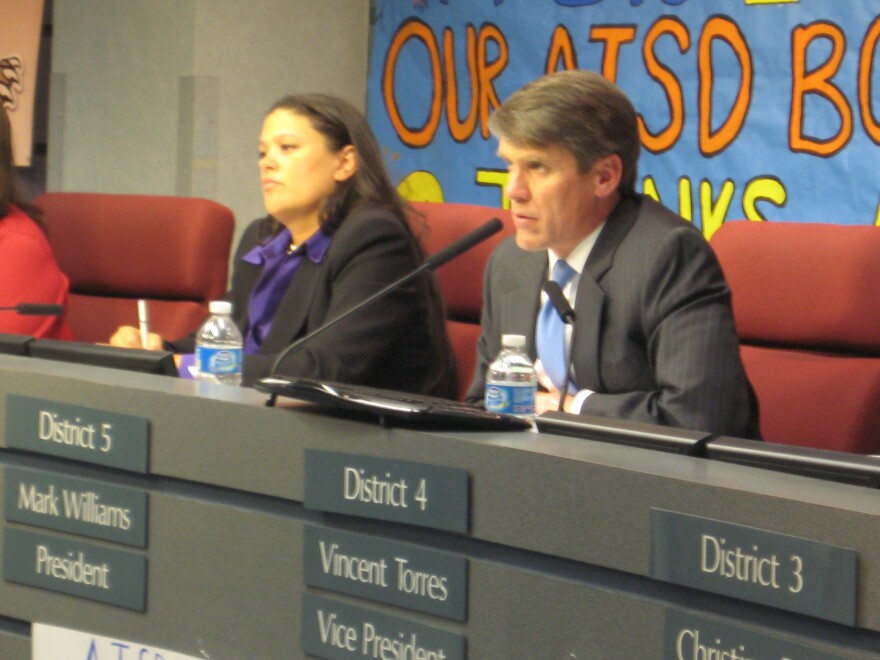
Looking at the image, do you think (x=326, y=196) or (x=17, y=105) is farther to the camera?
(x=17, y=105)

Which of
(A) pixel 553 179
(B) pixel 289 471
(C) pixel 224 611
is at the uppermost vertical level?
(A) pixel 553 179

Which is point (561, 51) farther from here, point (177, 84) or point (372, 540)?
point (372, 540)

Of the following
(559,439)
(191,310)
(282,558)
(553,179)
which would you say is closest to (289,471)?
(282,558)

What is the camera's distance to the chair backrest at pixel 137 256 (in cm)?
303

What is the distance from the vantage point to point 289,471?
3.86 ft

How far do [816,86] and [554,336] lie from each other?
1.43 meters

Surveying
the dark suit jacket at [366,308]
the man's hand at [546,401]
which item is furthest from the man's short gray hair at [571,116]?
the dark suit jacket at [366,308]

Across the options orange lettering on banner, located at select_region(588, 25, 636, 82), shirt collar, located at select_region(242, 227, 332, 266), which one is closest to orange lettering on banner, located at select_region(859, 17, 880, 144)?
orange lettering on banner, located at select_region(588, 25, 636, 82)

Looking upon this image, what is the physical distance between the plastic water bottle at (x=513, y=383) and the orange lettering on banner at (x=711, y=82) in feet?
5.08

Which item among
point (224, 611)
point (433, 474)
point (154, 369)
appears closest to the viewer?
point (433, 474)

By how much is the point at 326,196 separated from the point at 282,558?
1353mm

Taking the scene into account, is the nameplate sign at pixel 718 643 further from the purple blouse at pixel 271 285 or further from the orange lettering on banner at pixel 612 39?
the orange lettering on banner at pixel 612 39

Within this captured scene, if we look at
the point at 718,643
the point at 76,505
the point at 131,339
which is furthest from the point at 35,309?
the point at 718,643

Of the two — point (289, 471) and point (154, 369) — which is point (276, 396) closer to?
point (289, 471)
